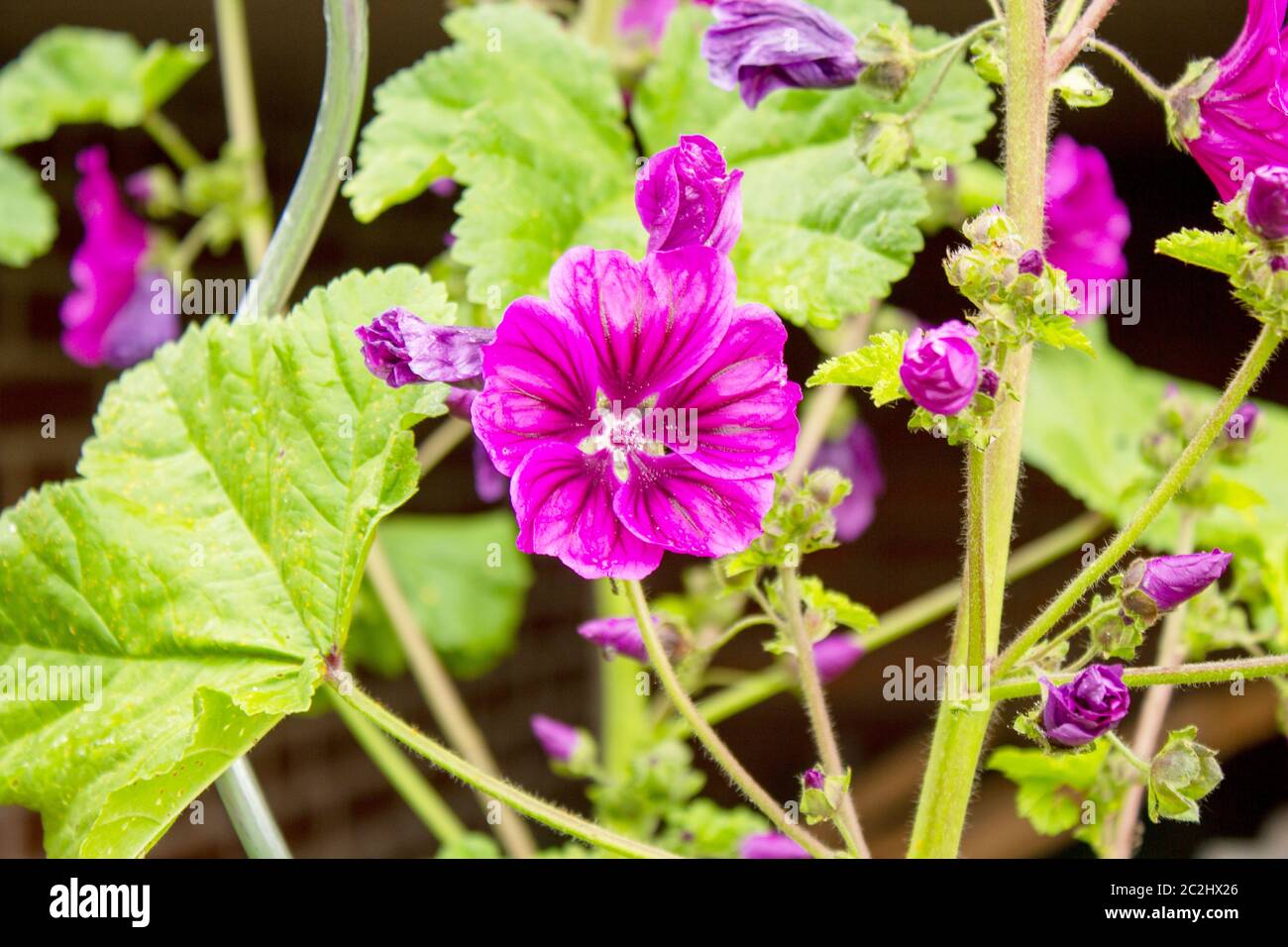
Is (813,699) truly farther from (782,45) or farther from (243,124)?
(243,124)

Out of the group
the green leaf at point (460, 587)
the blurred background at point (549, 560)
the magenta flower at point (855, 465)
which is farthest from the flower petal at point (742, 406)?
the blurred background at point (549, 560)

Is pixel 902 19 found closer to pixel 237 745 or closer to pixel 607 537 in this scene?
pixel 607 537

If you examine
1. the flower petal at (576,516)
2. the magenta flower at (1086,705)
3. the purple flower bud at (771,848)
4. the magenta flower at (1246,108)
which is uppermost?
the magenta flower at (1246,108)

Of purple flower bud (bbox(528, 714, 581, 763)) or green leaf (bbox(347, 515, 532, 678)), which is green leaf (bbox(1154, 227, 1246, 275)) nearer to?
purple flower bud (bbox(528, 714, 581, 763))

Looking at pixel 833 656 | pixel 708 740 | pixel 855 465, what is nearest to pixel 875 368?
pixel 708 740

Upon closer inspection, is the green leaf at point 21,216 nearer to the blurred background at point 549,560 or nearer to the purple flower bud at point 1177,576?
the blurred background at point 549,560

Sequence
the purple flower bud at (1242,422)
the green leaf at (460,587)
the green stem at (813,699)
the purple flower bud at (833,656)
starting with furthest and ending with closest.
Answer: the green leaf at (460,587)
the purple flower bud at (833,656)
the purple flower bud at (1242,422)
the green stem at (813,699)
